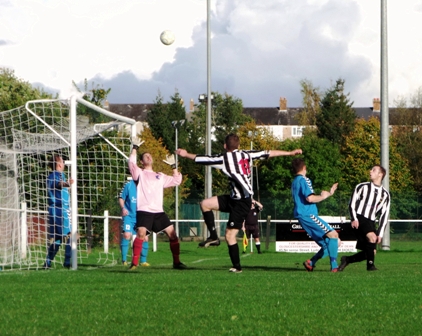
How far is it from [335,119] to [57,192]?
65.7m

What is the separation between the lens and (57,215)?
15539 mm

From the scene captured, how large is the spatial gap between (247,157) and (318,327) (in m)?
5.97

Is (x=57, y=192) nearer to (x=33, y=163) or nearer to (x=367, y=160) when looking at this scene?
(x=33, y=163)

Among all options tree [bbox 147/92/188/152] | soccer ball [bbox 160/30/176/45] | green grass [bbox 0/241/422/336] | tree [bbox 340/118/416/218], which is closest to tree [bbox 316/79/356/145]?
tree [bbox 340/118/416/218]

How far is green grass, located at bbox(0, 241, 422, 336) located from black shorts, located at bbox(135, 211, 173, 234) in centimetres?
252

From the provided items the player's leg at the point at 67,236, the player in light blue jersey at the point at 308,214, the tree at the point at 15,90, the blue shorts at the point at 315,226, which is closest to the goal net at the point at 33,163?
the player's leg at the point at 67,236

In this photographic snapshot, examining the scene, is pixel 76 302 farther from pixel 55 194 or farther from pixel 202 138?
pixel 202 138

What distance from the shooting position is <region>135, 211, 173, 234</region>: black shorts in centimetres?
1372

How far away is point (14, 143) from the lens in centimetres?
1652

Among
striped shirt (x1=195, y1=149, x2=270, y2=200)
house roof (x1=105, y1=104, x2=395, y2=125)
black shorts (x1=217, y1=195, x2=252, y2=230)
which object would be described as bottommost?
black shorts (x1=217, y1=195, x2=252, y2=230)

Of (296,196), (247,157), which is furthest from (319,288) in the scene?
(296,196)

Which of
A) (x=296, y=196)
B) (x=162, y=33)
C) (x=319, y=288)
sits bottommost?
(x=319, y=288)

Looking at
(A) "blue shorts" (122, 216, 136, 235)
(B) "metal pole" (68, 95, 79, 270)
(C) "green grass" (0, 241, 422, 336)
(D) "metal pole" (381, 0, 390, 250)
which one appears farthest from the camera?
(D) "metal pole" (381, 0, 390, 250)

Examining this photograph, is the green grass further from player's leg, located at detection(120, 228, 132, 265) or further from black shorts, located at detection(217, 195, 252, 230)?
player's leg, located at detection(120, 228, 132, 265)
